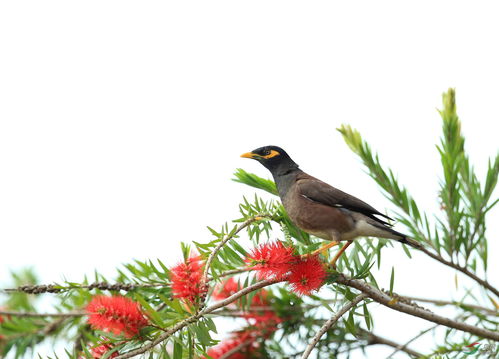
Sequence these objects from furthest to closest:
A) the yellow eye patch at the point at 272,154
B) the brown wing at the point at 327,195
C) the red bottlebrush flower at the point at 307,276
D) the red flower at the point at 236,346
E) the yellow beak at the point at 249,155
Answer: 1. the yellow beak at the point at 249,155
2. the yellow eye patch at the point at 272,154
3. the brown wing at the point at 327,195
4. the red flower at the point at 236,346
5. the red bottlebrush flower at the point at 307,276

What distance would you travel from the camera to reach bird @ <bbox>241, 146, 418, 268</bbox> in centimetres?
297

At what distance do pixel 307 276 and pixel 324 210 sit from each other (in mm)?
1254

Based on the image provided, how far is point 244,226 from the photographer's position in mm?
2420

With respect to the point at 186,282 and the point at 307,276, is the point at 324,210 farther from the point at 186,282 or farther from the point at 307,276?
the point at 186,282

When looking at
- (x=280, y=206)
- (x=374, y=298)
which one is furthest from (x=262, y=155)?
(x=374, y=298)

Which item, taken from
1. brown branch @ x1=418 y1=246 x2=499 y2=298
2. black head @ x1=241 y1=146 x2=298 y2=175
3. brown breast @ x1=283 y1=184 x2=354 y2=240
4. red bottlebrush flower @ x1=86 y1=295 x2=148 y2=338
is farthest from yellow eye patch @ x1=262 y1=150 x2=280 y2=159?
red bottlebrush flower @ x1=86 y1=295 x2=148 y2=338

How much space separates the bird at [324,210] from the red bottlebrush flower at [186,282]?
0.67 m

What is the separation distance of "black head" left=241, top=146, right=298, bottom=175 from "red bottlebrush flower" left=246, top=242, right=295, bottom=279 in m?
1.78

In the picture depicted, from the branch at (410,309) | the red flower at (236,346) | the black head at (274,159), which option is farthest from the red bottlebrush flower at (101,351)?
the black head at (274,159)

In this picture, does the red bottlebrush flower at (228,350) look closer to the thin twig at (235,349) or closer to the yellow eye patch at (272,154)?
the thin twig at (235,349)

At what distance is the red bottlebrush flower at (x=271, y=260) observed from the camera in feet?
7.38

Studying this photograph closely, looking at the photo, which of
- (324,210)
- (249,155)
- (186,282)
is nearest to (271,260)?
(186,282)

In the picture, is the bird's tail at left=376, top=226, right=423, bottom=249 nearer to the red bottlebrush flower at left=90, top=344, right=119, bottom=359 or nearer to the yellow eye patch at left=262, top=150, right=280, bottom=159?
the red bottlebrush flower at left=90, top=344, right=119, bottom=359

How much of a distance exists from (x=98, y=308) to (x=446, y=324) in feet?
3.87
